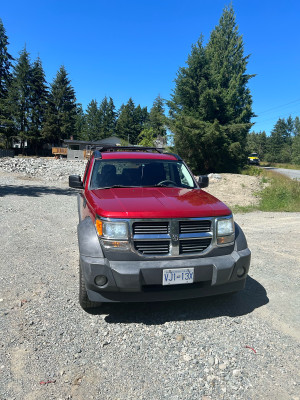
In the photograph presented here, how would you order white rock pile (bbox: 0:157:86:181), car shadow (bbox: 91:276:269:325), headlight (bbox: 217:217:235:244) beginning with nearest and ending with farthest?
headlight (bbox: 217:217:235:244)
car shadow (bbox: 91:276:269:325)
white rock pile (bbox: 0:157:86:181)

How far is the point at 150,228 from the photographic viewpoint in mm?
Answer: 3174

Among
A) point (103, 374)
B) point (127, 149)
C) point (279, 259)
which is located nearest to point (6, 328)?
point (103, 374)

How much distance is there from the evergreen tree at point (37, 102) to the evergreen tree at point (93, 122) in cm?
3245

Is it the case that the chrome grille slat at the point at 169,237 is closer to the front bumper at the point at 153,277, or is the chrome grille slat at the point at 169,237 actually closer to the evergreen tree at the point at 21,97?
the front bumper at the point at 153,277

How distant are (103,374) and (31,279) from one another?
2.36 meters

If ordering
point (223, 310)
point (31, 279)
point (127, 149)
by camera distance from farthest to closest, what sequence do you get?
1. point (127, 149)
2. point (31, 279)
3. point (223, 310)

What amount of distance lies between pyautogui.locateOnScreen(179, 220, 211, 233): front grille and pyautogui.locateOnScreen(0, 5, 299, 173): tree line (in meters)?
22.9

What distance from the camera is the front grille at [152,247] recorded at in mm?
3154

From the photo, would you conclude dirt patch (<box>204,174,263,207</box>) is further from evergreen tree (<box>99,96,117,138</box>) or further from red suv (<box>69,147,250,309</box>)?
evergreen tree (<box>99,96,117,138</box>)

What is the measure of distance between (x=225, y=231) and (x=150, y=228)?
35.3 inches

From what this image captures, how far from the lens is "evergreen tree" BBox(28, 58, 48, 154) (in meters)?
57.4

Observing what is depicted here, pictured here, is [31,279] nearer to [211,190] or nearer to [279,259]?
[279,259]

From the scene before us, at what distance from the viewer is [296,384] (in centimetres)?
250

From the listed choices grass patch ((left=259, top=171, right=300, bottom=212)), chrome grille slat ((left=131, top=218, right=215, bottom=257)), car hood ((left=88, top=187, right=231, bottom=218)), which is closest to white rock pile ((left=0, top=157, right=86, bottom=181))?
grass patch ((left=259, top=171, right=300, bottom=212))
